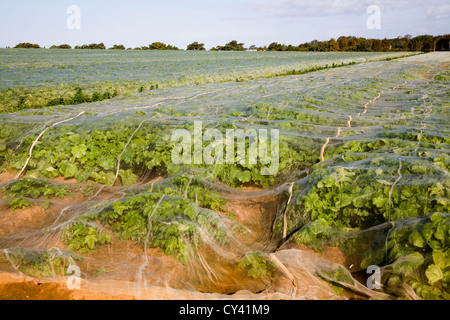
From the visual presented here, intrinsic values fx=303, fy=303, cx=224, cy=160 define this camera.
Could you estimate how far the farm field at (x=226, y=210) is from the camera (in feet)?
9.62

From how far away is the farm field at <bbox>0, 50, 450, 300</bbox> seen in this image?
9.62ft

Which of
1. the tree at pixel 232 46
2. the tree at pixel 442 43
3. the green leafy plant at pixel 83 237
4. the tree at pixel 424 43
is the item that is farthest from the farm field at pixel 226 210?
the tree at pixel 232 46

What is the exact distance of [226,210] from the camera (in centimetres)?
436

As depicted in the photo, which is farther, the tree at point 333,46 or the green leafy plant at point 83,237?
the tree at point 333,46

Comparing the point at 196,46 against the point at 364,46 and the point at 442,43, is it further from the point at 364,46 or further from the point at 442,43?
the point at 442,43

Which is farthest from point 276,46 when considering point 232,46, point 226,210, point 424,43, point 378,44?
point 226,210

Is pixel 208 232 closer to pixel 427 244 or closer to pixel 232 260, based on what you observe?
pixel 232 260

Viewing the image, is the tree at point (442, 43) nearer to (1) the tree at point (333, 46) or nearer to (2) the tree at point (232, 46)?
(1) the tree at point (333, 46)

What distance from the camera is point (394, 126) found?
19.4ft

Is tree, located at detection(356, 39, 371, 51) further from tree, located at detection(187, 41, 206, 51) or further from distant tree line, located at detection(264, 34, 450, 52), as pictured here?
tree, located at detection(187, 41, 206, 51)

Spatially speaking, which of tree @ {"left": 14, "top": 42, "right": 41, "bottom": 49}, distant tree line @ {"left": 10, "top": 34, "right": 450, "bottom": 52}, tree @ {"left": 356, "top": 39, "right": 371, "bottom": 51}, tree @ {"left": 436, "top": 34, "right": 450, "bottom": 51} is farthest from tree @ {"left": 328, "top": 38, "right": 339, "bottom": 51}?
tree @ {"left": 14, "top": 42, "right": 41, "bottom": 49}

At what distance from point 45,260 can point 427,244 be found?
373cm

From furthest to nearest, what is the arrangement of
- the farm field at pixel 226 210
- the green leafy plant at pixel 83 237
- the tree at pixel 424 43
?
1. the tree at pixel 424 43
2. the green leafy plant at pixel 83 237
3. the farm field at pixel 226 210
